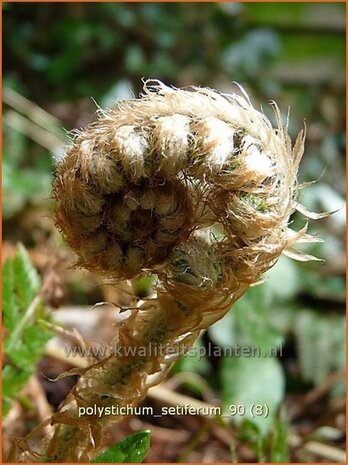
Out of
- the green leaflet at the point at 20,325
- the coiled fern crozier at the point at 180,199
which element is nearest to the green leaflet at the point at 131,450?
the coiled fern crozier at the point at 180,199

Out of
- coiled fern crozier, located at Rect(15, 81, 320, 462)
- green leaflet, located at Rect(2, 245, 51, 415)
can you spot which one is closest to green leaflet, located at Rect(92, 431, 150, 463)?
coiled fern crozier, located at Rect(15, 81, 320, 462)

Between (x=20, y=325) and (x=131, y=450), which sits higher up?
(x=20, y=325)

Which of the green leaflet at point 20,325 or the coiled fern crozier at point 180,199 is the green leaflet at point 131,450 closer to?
the coiled fern crozier at point 180,199

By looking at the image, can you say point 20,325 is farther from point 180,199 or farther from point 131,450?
point 180,199

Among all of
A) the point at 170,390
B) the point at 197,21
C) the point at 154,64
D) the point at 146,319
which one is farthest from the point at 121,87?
the point at 146,319

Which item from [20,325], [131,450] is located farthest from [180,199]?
[20,325]

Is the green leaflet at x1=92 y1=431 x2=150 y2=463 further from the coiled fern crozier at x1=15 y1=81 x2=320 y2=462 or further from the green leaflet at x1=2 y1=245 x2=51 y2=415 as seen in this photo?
the green leaflet at x1=2 y1=245 x2=51 y2=415
